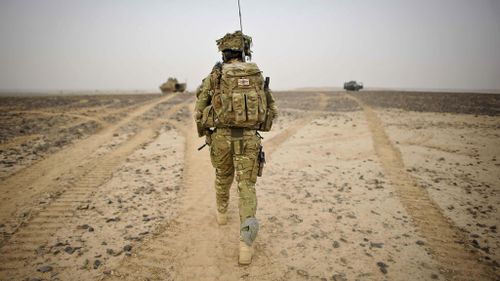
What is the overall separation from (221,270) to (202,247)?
59 cm

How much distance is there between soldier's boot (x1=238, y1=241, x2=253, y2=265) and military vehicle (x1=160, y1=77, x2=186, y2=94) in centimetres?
4472

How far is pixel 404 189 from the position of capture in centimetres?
620

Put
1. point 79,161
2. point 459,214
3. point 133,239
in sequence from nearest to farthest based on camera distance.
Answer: point 133,239
point 459,214
point 79,161

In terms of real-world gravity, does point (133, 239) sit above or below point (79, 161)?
below

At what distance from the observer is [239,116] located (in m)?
3.71

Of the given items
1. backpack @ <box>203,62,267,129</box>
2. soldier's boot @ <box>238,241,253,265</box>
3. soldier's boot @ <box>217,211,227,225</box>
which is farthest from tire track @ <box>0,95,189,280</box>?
backpack @ <box>203,62,267,129</box>

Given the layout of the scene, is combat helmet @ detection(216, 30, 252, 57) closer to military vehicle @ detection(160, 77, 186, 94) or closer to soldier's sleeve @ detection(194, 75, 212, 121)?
soldier's sleeve @ detection(194, 75, 212, 121)

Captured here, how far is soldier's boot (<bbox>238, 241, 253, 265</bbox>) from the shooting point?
12.2 feet

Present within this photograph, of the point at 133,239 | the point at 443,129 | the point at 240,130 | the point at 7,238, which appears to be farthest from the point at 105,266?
the point at 443,129

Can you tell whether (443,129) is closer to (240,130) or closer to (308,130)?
(308,130)

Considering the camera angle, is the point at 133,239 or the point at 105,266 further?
the point at 133,239

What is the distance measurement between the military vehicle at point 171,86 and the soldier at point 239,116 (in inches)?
1724

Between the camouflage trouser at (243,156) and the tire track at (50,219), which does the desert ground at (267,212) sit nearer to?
the tire track at (50,219)

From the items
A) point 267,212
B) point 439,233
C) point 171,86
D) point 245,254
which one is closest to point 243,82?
point 245,254
